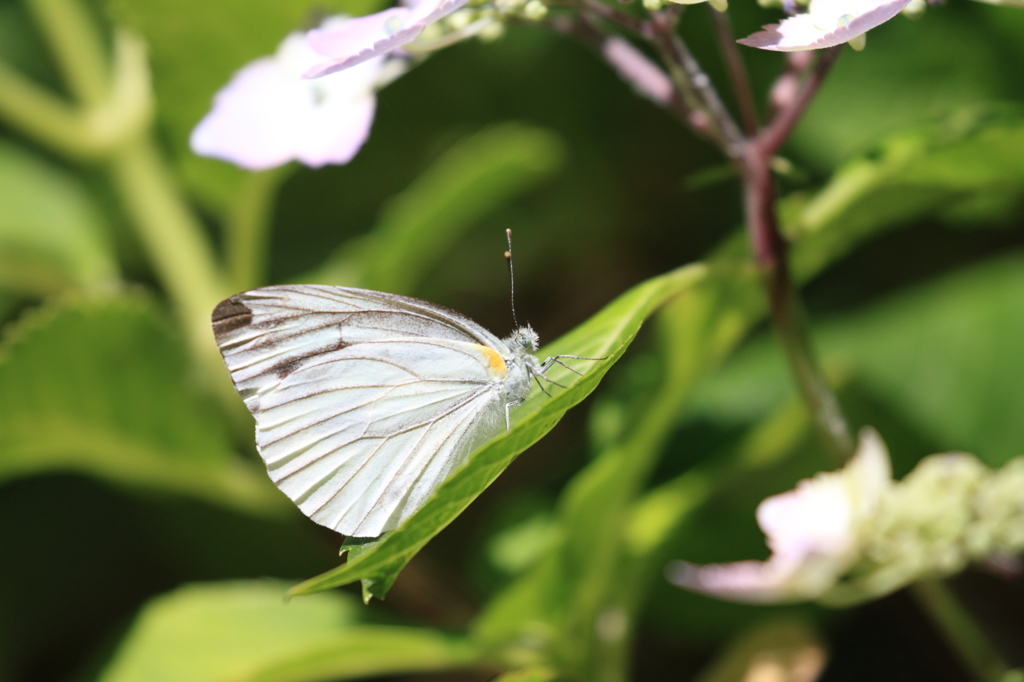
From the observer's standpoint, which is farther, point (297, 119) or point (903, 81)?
point (903, 81)

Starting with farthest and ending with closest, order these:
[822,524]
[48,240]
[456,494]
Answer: [48,240]
[822,524]
[456,494]

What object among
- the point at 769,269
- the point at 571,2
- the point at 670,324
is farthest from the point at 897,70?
the point at 571,2

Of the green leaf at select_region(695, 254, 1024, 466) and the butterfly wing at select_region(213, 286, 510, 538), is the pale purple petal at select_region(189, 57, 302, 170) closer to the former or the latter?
the butterfly wing at select_region(213, 286, 510, 538)

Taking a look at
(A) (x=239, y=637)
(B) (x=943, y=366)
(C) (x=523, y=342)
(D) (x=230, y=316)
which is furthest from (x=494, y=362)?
(B) (x=943, y=366)

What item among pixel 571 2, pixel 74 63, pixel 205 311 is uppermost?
pixel 74 63

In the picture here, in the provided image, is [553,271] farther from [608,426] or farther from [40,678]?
[40,678]

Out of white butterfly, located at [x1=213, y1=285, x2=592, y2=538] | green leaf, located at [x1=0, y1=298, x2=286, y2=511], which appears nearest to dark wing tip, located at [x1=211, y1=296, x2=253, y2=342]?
white butterfly, located at [x1=213, y1=285, x2=592, y2=538]

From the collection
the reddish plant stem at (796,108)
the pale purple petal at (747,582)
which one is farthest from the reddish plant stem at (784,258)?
the pale purple petal at (747,582)

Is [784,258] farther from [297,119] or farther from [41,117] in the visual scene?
[41,117]
